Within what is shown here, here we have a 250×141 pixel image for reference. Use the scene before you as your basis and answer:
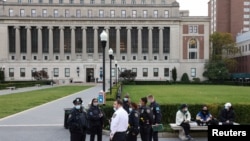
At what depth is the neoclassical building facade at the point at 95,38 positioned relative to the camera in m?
102

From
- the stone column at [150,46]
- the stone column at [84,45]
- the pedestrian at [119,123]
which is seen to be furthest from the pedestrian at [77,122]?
the stone column at [150,46]

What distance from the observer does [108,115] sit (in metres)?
18.8

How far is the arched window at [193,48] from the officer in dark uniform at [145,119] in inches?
3657

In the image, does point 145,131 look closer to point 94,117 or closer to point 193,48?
point 94,117

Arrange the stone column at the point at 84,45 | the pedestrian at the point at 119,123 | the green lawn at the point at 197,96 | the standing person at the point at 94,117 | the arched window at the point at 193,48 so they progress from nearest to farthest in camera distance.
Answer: the pedestrian at the point at 119,123 → the standing person at the point at 94,117 → the green lawn at the point at 197,96 → the stone column at the point at 84,45 → the arched window at the point at 193,48

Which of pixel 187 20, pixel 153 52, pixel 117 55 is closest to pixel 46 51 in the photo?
pixel 117 55

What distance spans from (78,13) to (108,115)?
89.0 m

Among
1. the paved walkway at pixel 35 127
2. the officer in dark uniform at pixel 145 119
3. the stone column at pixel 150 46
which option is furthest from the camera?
the stone column at pixel 150 46

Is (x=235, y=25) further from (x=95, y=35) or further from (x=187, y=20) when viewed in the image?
(x=95, y=35)

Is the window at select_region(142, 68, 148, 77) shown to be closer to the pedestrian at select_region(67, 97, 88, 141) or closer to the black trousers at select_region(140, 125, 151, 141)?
the black trousers at select_region(140, 125, 151, 141)

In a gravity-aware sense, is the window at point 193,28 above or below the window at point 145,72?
above

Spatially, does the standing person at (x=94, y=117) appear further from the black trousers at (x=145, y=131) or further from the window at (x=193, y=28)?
the window at (x=193, y=28)

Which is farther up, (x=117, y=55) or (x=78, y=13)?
(x=78, y=13)

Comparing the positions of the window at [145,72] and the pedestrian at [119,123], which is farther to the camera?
the window at [145,72]
